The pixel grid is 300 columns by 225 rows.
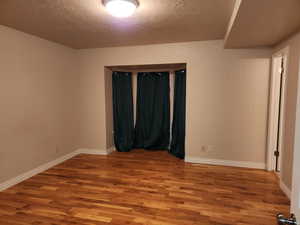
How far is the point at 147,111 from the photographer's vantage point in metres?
4.86

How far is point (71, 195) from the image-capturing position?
2705 mm

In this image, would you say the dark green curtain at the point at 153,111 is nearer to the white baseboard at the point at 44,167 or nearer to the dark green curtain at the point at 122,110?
the dark green curtain at the point at 122,110

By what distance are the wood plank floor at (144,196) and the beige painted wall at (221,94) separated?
470mm

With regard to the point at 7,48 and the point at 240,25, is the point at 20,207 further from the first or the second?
the point at 240,25

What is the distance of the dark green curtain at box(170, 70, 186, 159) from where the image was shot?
422 centimetres

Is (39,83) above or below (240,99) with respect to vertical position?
above

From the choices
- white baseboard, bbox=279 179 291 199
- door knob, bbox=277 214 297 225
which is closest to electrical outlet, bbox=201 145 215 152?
white baseboard, bbox=279 179 291 199

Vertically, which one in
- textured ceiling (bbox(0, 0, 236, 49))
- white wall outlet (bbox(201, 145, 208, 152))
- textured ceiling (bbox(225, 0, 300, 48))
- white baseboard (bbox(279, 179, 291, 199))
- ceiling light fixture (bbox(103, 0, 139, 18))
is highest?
textured ceiling (bbox(0, 0, 236, 49))

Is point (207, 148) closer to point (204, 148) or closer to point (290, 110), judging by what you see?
point (204, 148)

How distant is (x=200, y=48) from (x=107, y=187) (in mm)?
2977

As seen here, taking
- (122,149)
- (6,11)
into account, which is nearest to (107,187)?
(122,149)

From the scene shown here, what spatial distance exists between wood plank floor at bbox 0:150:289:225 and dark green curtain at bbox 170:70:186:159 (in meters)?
0.63

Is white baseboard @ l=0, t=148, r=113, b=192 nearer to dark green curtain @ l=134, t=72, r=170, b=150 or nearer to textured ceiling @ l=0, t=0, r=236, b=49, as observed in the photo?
dark green curtain @ l=134, t=72, r=170, b=150

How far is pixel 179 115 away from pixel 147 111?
2.99 feet
